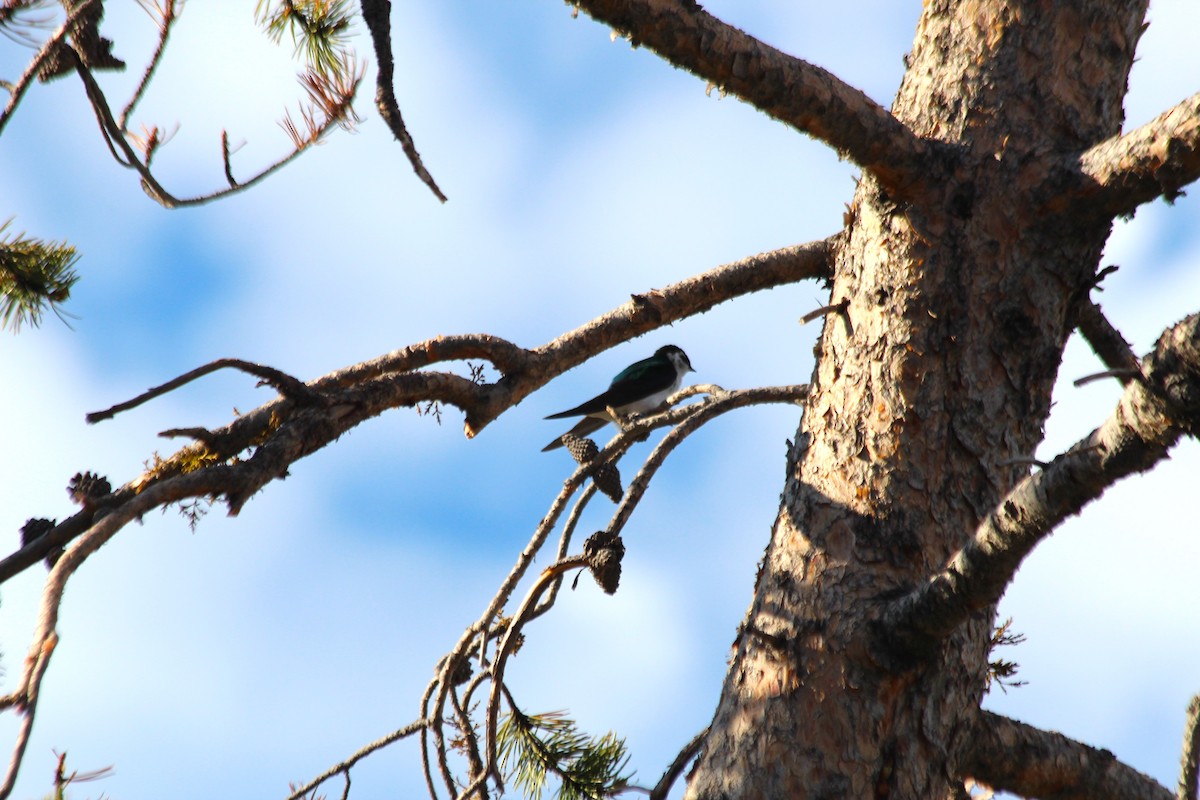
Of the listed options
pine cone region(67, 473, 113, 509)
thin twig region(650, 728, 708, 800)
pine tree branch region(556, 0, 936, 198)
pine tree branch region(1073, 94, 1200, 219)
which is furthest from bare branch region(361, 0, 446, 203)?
pine tree branch region(1073, 94, 1200, 219)

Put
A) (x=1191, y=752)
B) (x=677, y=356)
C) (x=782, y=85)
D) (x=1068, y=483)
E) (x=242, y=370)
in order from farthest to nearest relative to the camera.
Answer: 1. (x=677, y=356)
2. (x=782, y=85)
3. (x=242, y=370)
4. (x=1068, y=483)
5. (x=1191, y=752)

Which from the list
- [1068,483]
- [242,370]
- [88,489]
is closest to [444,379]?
[242,370]

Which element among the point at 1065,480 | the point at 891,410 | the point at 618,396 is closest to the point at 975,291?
the point at 891,410

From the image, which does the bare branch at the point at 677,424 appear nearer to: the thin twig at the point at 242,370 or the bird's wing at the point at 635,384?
the thin twig at the point at 242,370

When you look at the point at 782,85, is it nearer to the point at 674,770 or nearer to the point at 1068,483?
the point at 1068,483

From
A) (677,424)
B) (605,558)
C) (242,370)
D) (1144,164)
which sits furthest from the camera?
(677,424)

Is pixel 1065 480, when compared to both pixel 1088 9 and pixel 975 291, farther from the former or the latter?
pixel 1088 9

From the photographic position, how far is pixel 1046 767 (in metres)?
2.77

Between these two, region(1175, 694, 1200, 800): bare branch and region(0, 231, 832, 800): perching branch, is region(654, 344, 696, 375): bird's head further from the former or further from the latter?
region(1175, 694, 1200, 800): bare branch

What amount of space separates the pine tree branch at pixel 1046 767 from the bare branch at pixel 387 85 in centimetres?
195

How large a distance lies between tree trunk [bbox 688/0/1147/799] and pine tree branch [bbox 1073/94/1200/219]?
0.08 meters

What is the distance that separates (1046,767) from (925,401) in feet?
3.37

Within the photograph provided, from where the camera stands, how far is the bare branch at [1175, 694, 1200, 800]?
183 centimetres

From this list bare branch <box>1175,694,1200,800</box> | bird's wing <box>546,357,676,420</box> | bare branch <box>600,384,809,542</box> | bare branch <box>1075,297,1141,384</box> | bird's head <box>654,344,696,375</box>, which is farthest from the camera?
bird's head <box>654,344,696,375</box>
